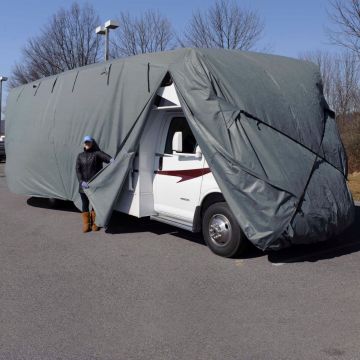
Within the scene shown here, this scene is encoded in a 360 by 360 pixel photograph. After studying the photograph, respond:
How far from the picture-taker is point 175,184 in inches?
300

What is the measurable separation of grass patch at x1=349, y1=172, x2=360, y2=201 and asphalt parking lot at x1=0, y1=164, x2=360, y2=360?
5.15 metres

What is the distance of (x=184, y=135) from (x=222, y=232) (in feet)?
5.39

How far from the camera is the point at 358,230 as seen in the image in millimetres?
8781

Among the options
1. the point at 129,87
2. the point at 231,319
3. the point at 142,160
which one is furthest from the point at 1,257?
the point at 231,319

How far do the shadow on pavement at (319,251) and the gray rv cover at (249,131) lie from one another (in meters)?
0.45

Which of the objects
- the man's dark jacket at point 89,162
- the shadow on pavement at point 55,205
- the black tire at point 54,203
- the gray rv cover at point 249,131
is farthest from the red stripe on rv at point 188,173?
the black tire at point 54,203

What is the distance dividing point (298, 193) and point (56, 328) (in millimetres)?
3465

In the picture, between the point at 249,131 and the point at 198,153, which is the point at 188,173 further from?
the point at 249,131

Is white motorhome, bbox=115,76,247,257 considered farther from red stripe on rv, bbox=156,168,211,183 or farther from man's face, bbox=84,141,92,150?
man's face, bbox=84,141,92,150

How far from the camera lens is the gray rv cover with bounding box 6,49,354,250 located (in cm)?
634

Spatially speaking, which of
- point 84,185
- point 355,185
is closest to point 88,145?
point 84,185

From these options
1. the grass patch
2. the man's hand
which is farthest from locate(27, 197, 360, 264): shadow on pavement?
the grass patch

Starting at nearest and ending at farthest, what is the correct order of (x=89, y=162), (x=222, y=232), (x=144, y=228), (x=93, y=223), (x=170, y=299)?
(x=170, y=299), (x=222, y=232), (x=89, y=162), (x=93, y=223), (x=144, y=228)

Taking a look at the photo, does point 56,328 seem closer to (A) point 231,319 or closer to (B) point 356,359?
(A) point 231,319
